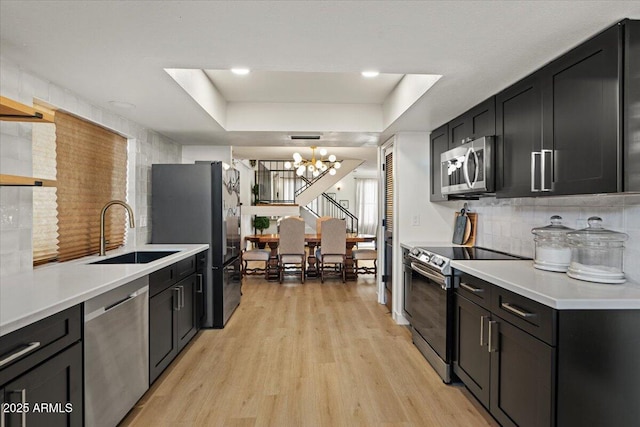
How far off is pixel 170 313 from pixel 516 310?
2396 mm

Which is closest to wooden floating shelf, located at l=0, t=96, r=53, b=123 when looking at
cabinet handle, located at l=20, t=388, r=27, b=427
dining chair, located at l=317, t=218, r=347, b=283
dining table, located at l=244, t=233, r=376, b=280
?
cabinet handle, located at l=20, t=388, r=27, b=427

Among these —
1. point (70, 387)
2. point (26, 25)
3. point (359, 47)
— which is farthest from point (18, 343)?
point (359, 47)

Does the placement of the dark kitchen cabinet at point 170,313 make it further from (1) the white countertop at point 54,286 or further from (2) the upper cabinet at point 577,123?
(2) the upper cabinet at point 577,123

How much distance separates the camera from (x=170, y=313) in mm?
2818

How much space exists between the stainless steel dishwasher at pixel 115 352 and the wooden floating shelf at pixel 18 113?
3.07 ft

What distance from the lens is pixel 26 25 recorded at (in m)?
1.63

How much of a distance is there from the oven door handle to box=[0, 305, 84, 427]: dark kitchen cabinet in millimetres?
2238

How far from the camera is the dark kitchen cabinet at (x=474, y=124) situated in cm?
271

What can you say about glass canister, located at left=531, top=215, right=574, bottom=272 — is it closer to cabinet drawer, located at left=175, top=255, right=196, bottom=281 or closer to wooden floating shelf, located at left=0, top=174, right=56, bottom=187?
cabinet drawer, located at left=175, top=255, right=196, bottom=281

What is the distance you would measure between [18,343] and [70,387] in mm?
408

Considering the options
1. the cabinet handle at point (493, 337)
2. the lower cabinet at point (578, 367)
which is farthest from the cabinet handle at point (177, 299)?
the lower cabinet at point (578, 367)

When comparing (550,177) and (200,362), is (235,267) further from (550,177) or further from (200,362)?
(550,177)

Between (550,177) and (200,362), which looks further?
(200,362)

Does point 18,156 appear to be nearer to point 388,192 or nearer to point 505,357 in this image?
point 505,357
